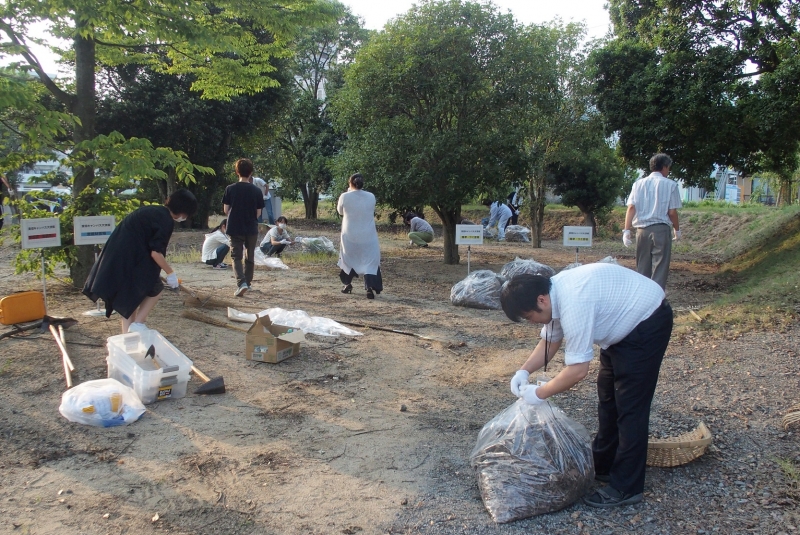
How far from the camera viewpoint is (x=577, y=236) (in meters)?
9.78

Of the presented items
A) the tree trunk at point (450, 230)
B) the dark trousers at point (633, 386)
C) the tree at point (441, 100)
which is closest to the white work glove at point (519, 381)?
the dark trousers at point (633, 386)

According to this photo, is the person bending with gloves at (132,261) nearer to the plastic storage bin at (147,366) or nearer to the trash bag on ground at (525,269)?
the plastic storage bin at (147,366)

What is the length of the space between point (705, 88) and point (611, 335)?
886 cm

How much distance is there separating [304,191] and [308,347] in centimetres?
2042

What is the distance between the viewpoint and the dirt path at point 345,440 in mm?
3107

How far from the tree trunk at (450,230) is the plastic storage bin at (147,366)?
7.75 m

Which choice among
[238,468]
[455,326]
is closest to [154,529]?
[238,468]

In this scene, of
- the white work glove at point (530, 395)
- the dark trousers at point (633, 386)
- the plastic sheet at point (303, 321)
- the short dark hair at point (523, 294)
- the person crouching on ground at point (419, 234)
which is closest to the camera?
the short dark hair at point (523, 294)

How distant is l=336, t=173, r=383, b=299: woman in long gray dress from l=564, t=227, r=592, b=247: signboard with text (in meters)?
3.10

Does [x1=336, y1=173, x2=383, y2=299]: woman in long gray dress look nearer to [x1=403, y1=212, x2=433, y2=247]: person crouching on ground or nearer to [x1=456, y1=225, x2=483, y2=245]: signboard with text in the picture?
[x1=456, y1=225, x2=483, y2=245]: signboard with text

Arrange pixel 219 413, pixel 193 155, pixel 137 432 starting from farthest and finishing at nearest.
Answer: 1. pixel 193 155
2. pixel 219 413
3. pixel 137 432

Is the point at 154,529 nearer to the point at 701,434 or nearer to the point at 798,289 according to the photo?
the point at 701,434

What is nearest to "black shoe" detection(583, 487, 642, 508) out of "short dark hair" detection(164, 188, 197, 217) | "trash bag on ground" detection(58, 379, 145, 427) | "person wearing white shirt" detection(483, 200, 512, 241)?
"trash bag on ground" detection(58, 379, 145, 427)

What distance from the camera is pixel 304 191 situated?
25891 millimetres
